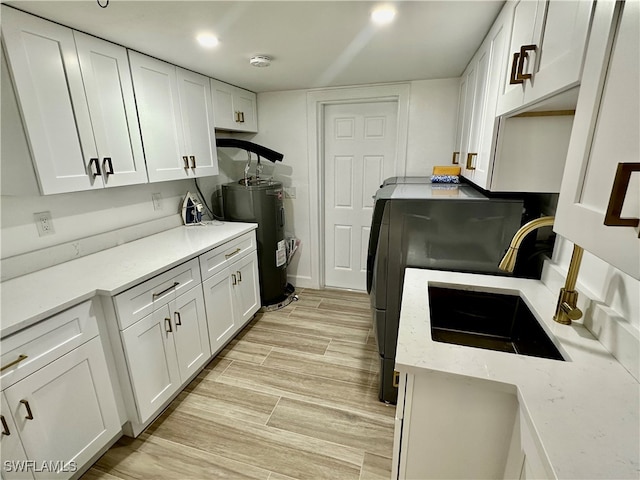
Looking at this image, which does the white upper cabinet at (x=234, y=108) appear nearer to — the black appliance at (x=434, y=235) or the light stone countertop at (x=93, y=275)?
the light stone countertop at (x=93, y=275)

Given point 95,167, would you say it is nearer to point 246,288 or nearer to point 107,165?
point 107,165

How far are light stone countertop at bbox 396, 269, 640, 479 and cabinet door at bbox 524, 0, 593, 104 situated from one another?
2.54 ft

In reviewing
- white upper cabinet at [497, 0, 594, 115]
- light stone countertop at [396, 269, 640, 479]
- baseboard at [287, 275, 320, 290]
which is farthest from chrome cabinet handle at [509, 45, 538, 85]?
baseboard at [287, 275, 320, 290]

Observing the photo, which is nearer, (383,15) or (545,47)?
(545,47)

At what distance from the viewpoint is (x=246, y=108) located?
2967mm

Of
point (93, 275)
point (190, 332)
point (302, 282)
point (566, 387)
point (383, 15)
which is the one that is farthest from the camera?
point (302, 282)

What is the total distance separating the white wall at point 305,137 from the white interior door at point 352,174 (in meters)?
0.21

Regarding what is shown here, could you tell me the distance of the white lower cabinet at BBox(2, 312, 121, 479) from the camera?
1136mm

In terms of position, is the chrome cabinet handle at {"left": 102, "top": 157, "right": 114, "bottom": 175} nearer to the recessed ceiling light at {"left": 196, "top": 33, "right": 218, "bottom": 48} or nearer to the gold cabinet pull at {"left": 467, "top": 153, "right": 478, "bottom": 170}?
the recessed ceiling light at {"left": 196, "top": 33, "right": 218, "bottom": 48}

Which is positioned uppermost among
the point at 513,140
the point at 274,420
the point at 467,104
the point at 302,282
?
the point at 467,104

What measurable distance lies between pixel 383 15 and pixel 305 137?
1725mm

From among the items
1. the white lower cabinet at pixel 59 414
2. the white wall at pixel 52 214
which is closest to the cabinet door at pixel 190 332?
the white lower cabinet at pixel 59 414

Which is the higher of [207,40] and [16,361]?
[207,40]

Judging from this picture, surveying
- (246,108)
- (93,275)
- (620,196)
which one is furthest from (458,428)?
(246,108)
